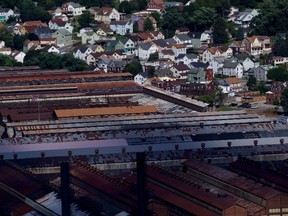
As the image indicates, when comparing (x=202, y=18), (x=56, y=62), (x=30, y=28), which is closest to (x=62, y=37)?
(x=30, y=28)

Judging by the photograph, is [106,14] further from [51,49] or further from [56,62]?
[56,62]

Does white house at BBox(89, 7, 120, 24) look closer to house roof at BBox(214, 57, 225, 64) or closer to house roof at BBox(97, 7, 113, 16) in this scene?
house roof at BBox(97, 7, 113, 16)

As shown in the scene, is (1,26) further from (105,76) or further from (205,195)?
(205,195)

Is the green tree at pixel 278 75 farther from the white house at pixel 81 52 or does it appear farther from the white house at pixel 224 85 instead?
the white house at pixel 81 52

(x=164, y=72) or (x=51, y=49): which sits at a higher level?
(x=51, y=49)

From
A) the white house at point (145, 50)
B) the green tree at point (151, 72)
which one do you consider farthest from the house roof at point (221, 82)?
the white house at point (145, 50)

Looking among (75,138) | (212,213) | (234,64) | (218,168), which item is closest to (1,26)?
(234,64)
